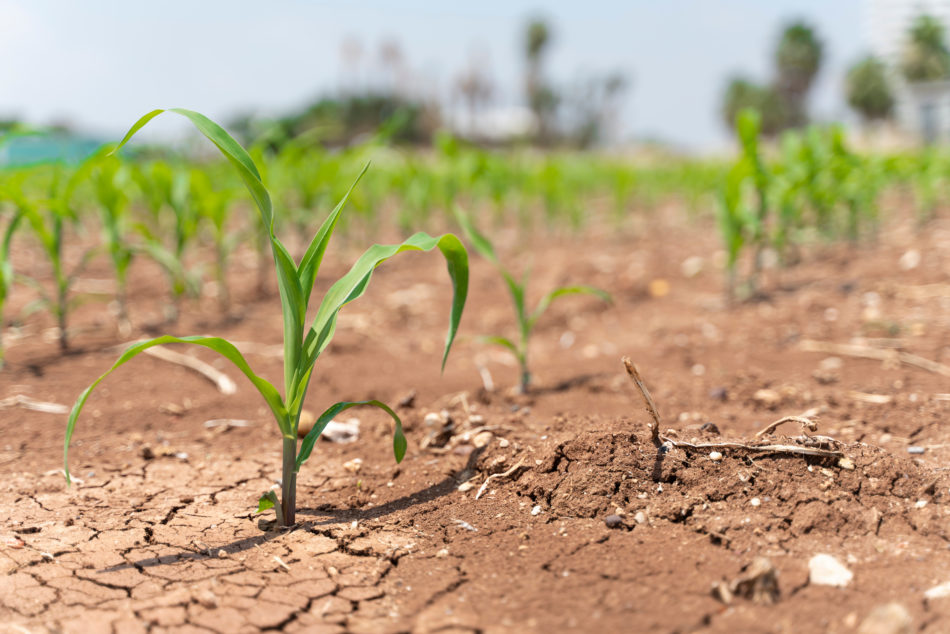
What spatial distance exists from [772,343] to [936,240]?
248cm

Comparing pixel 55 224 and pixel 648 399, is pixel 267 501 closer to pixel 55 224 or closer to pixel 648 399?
pixel 648 399

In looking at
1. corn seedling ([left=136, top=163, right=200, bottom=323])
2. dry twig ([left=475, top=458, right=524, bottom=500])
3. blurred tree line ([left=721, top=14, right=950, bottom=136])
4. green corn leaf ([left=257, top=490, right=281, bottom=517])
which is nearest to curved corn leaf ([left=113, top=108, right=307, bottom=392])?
green corn leaf ([left=257, top=490, right=281, bottom=517])

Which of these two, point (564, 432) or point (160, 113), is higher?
point (160, 113)

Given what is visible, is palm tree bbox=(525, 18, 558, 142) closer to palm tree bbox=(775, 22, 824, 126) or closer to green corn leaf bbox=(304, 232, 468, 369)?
palm tree bbox=(775, 22, 824, 126)

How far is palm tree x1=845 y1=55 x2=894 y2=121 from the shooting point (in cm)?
4034

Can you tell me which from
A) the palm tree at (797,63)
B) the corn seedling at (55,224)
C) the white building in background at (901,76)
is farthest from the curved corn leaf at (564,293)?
the palm tree at (797,63)

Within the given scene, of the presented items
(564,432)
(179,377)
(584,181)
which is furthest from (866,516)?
(584,181)

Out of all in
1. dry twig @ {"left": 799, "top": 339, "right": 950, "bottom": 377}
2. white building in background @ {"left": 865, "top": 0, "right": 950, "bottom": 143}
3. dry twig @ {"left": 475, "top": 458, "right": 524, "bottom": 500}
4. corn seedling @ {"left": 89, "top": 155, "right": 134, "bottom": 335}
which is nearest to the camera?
dry twig @ {"left": 475, "top": 458, "right": 524, "bottom": 500}

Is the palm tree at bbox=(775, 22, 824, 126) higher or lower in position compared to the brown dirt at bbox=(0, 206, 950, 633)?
higher

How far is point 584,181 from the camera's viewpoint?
8000 mm

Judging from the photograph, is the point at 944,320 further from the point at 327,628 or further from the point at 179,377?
the point at 179,377

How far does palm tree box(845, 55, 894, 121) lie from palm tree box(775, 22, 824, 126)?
18.2ft

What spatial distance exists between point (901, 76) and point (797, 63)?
48.8 feet

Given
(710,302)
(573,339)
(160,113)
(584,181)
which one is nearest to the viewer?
(160,113)
